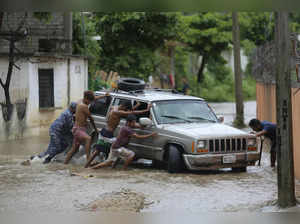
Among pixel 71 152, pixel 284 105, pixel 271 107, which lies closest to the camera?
pixel 284 105

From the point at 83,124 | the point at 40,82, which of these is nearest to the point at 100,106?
the point at 83,124

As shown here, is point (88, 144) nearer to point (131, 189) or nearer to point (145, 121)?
point (145, 121)

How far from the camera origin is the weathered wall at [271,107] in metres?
12.0

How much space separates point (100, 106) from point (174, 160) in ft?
9.65

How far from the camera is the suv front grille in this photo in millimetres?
12148

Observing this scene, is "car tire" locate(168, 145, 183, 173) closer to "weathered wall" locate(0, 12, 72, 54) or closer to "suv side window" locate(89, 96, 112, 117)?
"suv side window" locate(89, 96, 112, 117)

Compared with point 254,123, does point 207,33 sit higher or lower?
higher

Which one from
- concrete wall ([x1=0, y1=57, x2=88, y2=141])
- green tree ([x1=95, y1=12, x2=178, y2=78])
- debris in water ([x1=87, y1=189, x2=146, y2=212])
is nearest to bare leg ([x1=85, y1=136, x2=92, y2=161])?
debris in water ([x1=87, y1=189, x2=146, y2=212])

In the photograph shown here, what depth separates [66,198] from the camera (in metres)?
10.2

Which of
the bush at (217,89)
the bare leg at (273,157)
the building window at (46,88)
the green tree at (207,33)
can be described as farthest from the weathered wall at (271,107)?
the bush at (217,89)

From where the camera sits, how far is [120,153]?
12922 millimetres

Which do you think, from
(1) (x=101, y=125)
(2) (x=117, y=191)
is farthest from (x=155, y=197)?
(1) (x=101, y=125)

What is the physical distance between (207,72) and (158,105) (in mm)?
39236
